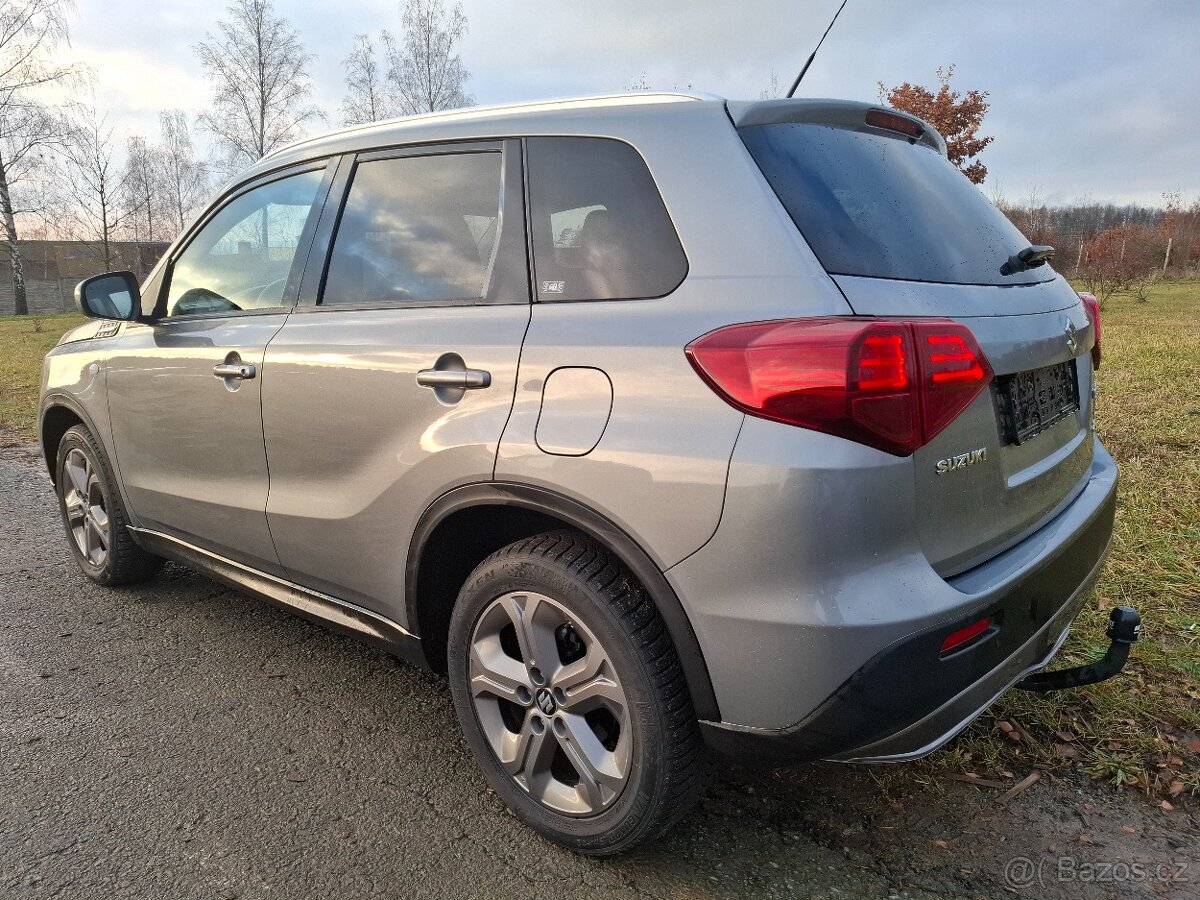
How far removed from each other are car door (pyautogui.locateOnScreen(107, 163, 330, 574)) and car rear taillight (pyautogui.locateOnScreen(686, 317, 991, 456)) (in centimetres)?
172

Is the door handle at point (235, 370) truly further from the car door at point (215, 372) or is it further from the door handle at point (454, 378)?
the door handle at point (454, 378)

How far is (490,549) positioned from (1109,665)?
1643 mm

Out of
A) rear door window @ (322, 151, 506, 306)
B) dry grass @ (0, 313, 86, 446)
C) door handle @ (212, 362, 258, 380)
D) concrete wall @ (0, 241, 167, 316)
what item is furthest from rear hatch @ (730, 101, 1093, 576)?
concrete wall @ (0, 241, 167, 316)

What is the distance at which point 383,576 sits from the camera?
2.46 m

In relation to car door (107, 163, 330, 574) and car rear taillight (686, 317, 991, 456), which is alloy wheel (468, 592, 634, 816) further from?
car door (107, 163, 330, 574)

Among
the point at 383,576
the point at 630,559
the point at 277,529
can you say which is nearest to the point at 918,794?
the point at 630,559

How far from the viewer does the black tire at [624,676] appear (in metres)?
1.87

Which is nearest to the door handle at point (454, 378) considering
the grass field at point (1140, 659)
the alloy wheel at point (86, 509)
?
the grass field at point (1140, 659)

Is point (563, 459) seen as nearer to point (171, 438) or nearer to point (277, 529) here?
point (277, 529)

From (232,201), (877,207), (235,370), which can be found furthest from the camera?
(232,201)

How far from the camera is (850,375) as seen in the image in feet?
5.39

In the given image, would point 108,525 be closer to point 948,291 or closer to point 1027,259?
point 948,291

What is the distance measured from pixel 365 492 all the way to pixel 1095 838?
2.11 m

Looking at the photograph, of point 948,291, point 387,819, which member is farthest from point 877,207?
point 387,819
